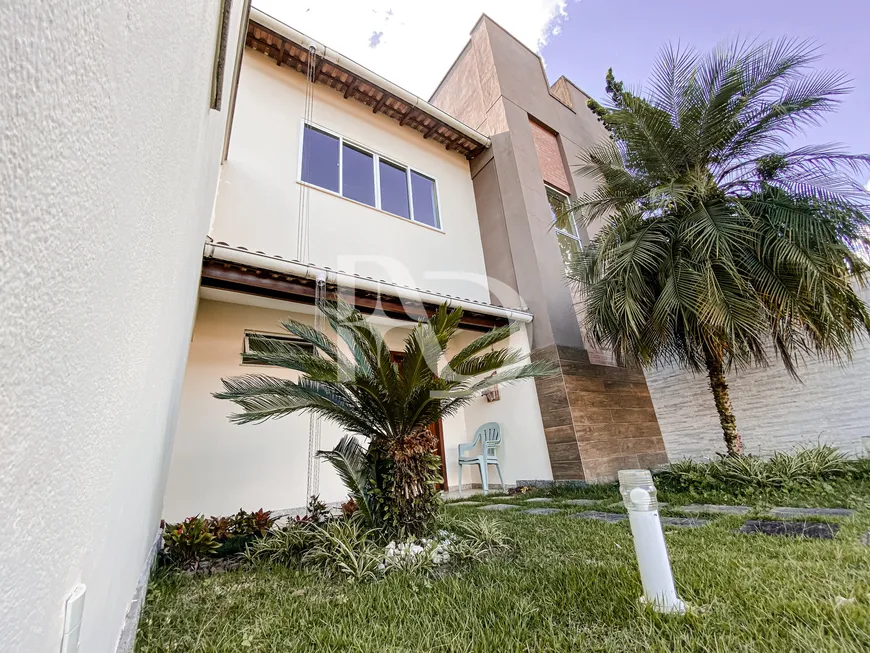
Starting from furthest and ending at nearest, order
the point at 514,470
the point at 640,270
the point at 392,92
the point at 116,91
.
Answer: the point at 392,92, the point at 514,470, the point at 640,270, the point at 116,91

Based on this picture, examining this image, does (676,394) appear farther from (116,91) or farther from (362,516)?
(116,91)

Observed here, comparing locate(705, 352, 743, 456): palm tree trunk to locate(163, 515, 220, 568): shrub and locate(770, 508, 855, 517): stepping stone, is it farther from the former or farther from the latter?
locate(163, 515, 220, 568): shrub

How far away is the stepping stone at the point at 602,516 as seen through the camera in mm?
3775

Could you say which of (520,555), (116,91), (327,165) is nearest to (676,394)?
(520,555)

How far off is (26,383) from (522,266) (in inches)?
296

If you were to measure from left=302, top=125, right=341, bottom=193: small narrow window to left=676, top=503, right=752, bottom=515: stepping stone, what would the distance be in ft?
22.5

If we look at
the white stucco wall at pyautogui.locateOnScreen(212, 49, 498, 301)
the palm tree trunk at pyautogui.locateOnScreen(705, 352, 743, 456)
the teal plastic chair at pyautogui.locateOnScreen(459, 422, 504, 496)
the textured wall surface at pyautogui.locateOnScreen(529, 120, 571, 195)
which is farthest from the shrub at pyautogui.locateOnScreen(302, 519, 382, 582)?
the textured wall surface at pyautogui.locateOnScreen(529, 120, 571, 195)

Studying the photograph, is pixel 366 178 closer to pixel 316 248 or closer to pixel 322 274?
pixel 316 248

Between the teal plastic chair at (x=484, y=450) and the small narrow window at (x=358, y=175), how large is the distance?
479 cm

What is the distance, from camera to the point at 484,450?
700 cm

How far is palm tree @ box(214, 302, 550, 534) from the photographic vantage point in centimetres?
331

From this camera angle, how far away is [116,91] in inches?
27.7

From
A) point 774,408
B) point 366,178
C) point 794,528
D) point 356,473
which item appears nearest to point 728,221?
point 774,408

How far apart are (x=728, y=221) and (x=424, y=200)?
5.26 m
